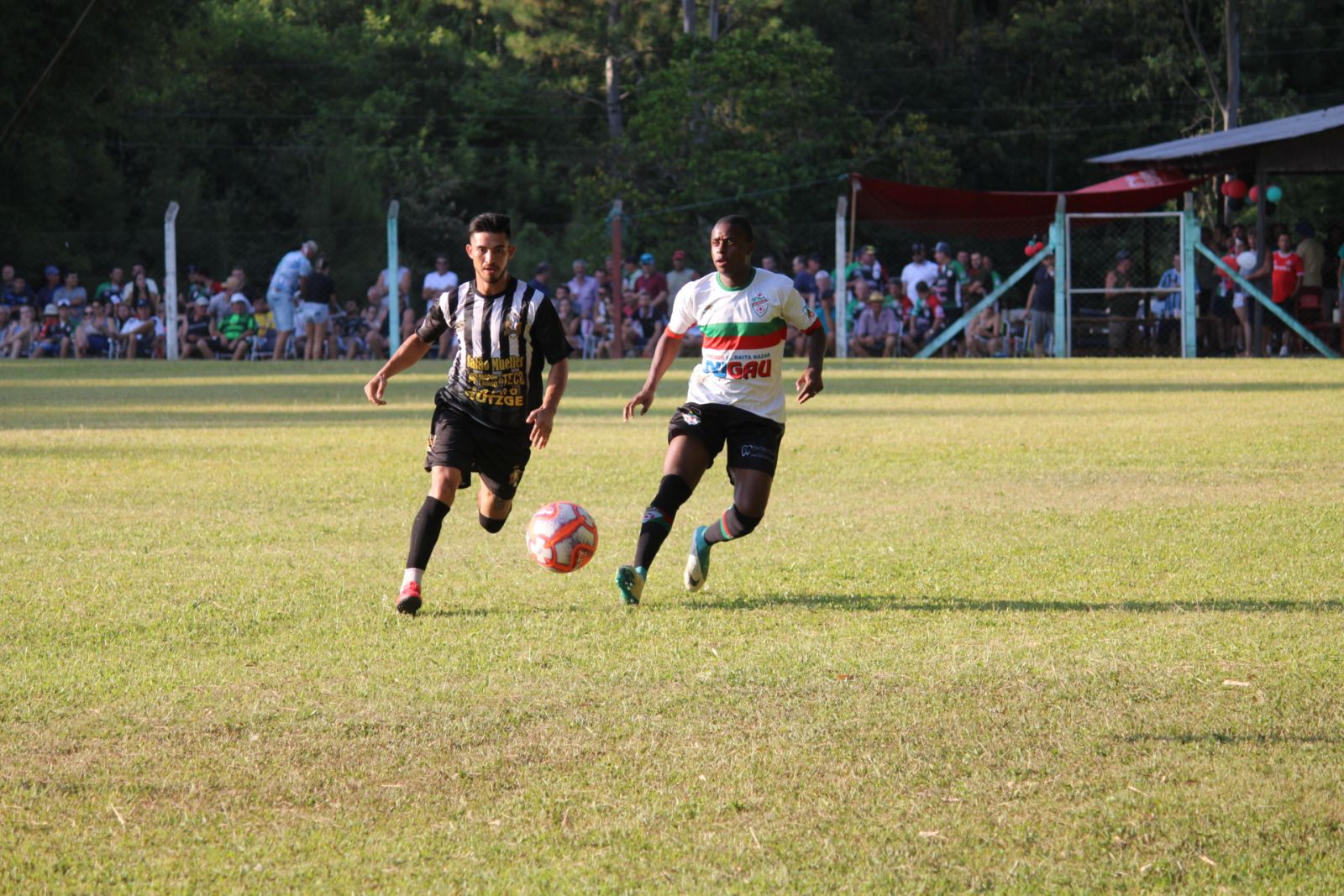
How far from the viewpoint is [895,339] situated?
91.4 feet

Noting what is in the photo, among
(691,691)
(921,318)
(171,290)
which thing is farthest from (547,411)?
(171,290)

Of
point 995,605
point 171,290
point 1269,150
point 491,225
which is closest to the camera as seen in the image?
point 995,605

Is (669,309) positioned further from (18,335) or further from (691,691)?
(691,691)

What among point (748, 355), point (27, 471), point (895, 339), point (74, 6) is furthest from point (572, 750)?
point (74, 6)

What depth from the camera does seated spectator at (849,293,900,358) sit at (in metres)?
27.6

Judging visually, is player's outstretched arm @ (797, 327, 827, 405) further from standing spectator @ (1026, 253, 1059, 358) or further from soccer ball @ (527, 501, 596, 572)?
standing spectator @ (1026, 253, 1059, 358)

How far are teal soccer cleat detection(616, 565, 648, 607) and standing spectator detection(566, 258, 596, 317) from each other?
22.3m

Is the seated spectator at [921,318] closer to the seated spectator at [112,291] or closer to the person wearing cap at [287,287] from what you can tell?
the person wearing cap at [287,287]

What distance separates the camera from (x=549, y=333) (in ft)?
23.5

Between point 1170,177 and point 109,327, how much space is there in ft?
58.6

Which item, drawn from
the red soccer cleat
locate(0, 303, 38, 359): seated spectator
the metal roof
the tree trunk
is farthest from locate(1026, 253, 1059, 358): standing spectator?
the tree trunk

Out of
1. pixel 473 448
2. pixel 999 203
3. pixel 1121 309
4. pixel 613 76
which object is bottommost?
pixel 473 448

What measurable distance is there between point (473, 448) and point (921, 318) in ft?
70.0

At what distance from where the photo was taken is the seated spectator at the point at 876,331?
27.6 meters
